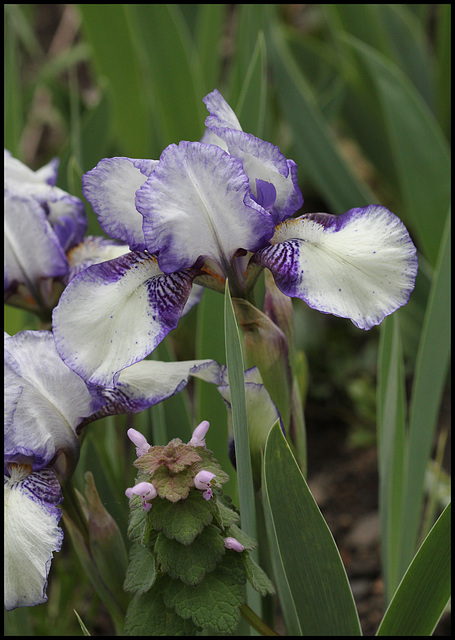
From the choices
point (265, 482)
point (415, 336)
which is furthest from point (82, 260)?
point (415, 336)

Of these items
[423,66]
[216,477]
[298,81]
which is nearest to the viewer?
[216,477]

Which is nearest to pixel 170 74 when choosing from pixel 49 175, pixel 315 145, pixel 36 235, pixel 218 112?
pixel 315 145

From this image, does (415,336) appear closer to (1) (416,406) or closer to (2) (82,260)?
(1) (416,406)

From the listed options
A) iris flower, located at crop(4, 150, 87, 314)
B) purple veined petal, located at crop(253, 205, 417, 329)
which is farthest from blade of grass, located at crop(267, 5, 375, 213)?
purple veined petal, located at crop(253, 205, 417, 329)

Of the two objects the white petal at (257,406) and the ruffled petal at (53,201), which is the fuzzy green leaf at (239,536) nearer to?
the white petal at (257,406)

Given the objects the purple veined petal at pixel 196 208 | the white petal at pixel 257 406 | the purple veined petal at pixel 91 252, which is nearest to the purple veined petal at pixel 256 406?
the white petal at pixel 257 406
